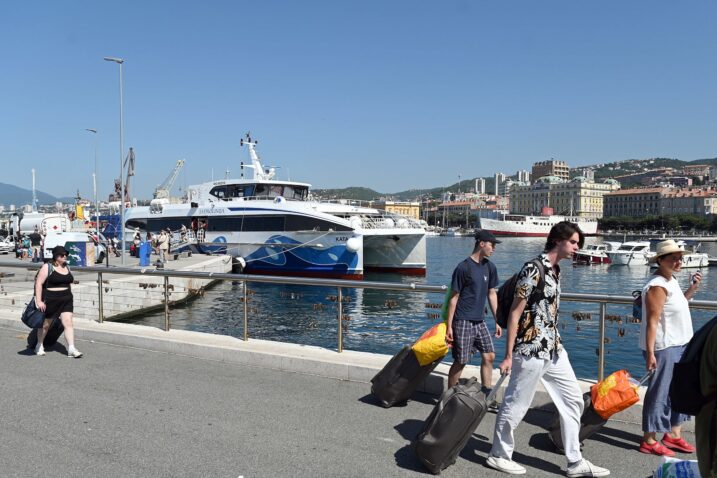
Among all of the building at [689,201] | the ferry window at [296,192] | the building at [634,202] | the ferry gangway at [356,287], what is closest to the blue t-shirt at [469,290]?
the ferry gangway at [356,287]

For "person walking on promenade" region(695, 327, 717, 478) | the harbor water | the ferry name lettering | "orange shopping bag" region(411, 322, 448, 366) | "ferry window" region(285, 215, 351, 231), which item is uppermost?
the ferry name lettering

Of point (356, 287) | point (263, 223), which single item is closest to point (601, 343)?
point (356, 287)

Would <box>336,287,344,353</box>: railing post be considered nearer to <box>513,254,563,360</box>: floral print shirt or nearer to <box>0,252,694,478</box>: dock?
<box>0,252,694,478</box>: dock

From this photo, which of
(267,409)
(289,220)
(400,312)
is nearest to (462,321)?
(267,409)

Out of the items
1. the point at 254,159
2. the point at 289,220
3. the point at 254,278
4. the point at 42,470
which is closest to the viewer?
the point at 42,470

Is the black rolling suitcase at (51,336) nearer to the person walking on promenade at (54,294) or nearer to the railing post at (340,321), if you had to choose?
the person walking on promenade at (54,294)

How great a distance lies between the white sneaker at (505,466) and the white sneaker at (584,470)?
0.30m

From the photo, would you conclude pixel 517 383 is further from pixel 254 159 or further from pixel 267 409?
A: pixel 254 159

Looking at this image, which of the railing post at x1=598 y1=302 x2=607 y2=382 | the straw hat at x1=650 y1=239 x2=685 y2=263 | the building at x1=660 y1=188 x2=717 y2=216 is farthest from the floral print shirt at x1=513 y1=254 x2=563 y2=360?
the building at x1=660 y1=188 x2=717 y2=216

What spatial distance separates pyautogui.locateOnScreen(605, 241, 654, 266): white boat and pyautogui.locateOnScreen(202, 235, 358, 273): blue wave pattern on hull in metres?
31.6

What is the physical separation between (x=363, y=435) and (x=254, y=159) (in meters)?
32.8

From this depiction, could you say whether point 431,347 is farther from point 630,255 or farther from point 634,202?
point 634,202

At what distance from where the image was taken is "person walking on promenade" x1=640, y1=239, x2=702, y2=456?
402 centimetres

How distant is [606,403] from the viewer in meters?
4.03
